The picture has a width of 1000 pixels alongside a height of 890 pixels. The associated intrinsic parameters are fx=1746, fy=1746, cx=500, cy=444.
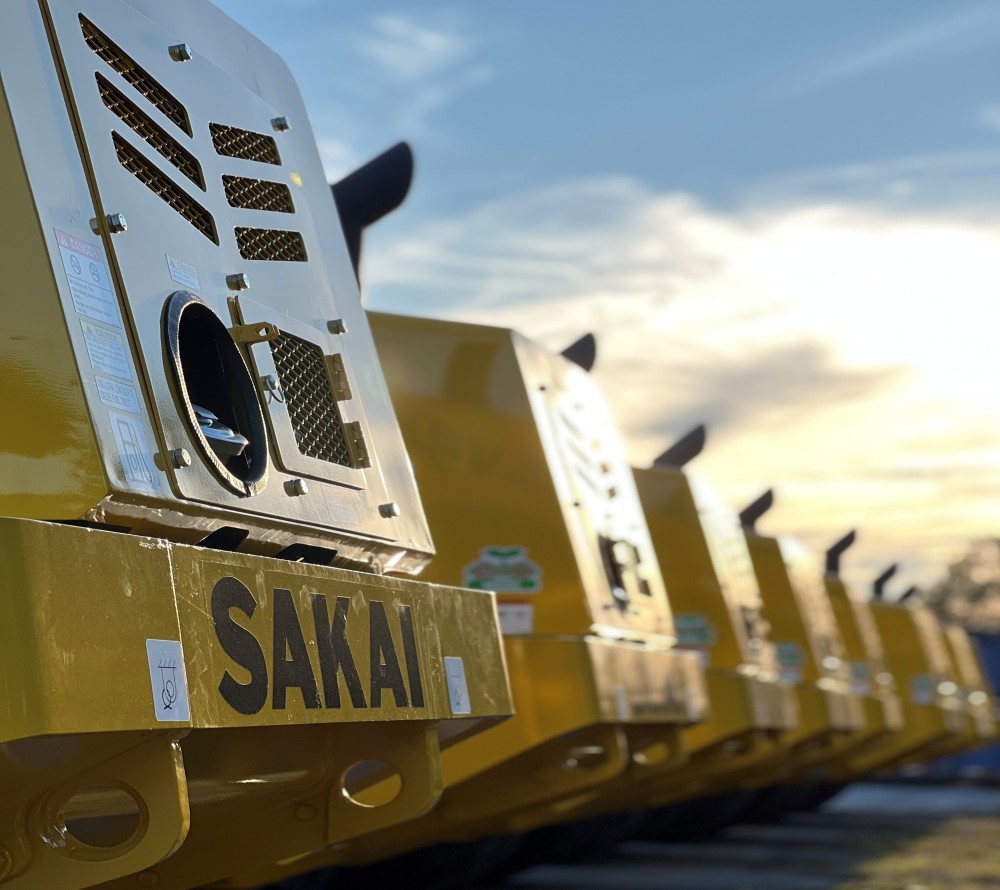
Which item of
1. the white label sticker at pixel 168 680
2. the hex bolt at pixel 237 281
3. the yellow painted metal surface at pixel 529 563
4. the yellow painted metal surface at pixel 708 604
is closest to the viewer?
the white label sticker at pixel 168 680

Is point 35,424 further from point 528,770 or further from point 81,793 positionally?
point 528,770

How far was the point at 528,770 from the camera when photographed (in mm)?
5441

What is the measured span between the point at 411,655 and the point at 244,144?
4.01 feet

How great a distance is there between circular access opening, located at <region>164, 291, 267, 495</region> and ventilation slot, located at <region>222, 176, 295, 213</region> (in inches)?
18.5

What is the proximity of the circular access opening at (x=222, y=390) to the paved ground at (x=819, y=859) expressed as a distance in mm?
6118

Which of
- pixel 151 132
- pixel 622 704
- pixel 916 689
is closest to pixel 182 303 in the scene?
pixel 151 132

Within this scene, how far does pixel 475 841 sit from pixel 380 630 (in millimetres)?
3724

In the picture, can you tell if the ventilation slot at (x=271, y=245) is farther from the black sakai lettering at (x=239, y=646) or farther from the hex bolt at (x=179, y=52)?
the black sakai lettering at (x=239, y=646)

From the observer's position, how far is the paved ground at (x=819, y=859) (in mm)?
9281

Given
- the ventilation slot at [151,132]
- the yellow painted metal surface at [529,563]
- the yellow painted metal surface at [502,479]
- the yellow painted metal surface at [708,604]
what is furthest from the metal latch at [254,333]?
the yellow painted metal surface at [708,604]

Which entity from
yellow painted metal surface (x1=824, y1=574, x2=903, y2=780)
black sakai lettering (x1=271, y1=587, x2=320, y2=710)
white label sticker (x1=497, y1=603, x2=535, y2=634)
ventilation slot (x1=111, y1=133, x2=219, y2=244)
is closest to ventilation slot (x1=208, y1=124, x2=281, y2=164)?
ventilation slot (x1=111, y1=133, x2=219, y2=244)

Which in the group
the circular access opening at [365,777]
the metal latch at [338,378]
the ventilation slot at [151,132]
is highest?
the ventilation slot at [151,132]

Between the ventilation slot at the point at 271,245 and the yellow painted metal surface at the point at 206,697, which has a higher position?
the ventilation slot at the point at 271,245

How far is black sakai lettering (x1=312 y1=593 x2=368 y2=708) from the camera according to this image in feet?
8.98
